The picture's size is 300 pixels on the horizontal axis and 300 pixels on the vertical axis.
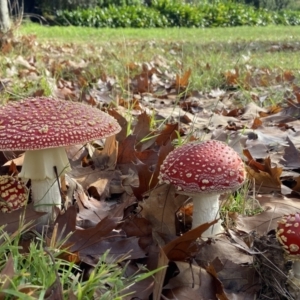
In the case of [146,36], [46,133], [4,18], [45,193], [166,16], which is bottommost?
[166,16]

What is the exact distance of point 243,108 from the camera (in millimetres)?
4371

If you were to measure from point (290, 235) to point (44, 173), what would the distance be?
1.11 metres

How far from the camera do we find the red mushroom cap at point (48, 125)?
6.31 feet

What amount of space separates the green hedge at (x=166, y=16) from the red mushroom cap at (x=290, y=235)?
66.6 feet

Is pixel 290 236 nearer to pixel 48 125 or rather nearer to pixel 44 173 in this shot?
pixel 48 125

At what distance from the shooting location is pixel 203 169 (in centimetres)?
196

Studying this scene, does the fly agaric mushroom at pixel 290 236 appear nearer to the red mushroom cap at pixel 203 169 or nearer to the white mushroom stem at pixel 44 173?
the red mushroom cap at pixel 203 169

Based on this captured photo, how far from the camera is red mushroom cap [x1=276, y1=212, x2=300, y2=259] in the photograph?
67.0 inches

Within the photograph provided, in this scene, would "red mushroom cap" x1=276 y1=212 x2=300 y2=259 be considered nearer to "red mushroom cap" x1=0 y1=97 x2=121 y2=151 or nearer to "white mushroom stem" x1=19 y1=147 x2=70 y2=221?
"red mushroom cap" x1=0 y1=97 x2=121 y2=151

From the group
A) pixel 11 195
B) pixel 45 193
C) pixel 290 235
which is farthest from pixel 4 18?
pixel 290 235

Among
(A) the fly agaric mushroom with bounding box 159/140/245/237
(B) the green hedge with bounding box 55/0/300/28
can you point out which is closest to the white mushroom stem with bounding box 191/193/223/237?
(A) the fly agaric mushroom with bounding box 159/140/245/237

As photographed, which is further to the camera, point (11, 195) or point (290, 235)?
point (11, 195)

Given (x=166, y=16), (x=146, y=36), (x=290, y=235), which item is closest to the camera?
(x=290, y=235)

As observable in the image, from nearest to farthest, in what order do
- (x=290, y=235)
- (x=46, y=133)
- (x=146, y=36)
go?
1. (x=290, y=235)
2. (x=46, y=133)
3. (x=146, y=36)
